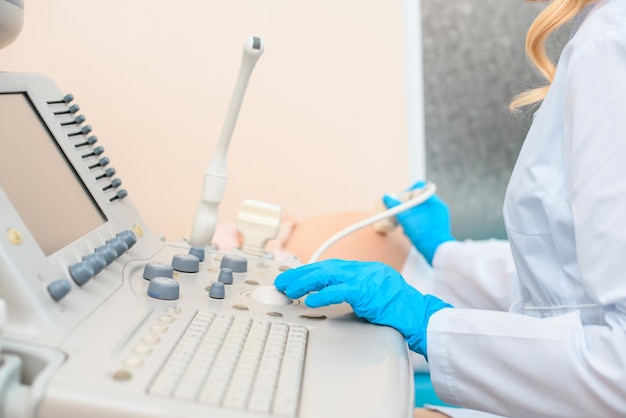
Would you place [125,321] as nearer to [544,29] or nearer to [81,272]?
[81,272]

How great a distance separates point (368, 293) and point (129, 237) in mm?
310

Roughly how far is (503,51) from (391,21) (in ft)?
1.71

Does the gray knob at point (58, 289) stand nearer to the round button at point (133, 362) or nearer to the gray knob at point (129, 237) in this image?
the round button at point (133, 362)

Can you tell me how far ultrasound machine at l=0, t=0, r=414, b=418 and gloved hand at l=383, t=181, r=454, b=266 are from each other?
1.95 feet

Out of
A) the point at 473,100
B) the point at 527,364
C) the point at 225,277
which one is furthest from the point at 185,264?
the point at 473,100

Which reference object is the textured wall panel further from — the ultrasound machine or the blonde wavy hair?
the ultrasound machine

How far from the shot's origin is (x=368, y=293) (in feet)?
2.80

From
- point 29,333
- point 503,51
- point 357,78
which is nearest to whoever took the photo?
point 29,333

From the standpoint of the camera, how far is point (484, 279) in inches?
53.9

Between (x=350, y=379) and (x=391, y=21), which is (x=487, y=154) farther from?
(x=350, y=379)

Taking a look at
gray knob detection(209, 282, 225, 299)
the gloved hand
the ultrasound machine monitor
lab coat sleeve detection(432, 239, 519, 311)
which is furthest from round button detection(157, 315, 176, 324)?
the gloved hand

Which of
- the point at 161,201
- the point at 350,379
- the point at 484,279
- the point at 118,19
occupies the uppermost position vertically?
the point at 118,19

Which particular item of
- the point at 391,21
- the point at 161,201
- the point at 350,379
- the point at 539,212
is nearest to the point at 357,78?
the point at 391,21

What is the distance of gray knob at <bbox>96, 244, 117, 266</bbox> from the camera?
79cm
